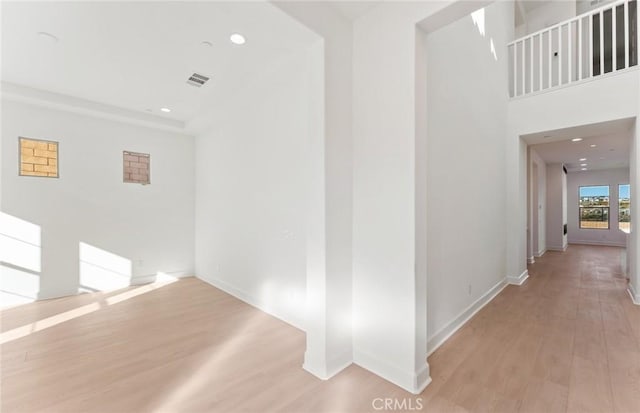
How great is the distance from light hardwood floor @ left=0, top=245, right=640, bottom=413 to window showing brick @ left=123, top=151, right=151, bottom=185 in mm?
1950

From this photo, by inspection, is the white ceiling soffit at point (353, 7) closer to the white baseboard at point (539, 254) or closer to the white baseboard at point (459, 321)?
the white baseboard at point (459, 321)

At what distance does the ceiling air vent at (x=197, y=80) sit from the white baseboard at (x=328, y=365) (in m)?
3.12

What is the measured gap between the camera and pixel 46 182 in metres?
3.64

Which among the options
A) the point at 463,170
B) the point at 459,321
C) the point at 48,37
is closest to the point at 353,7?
the point at 463,170

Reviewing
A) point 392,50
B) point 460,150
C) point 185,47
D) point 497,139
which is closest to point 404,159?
point 392,50

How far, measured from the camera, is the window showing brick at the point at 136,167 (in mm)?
4297

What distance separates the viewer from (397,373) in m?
1.90

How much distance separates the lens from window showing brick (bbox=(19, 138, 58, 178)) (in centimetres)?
352

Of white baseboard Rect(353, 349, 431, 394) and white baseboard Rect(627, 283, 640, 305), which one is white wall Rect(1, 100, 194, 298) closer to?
white baseboard Rect(353, 349, 431, 394)

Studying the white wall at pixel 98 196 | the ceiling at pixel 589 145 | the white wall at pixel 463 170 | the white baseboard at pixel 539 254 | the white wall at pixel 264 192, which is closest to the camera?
the white wall at pixel 463 170

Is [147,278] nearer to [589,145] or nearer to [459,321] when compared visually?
[459,321]

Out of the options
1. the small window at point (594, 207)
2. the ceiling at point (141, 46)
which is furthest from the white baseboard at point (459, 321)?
the small window at point (594, 207)

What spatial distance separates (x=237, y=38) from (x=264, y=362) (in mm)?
2799

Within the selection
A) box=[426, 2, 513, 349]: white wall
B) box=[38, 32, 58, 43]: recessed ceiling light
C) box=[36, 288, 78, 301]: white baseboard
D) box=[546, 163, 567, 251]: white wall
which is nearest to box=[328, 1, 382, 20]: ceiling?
box=[426, 2, 513, 349]: white wall
